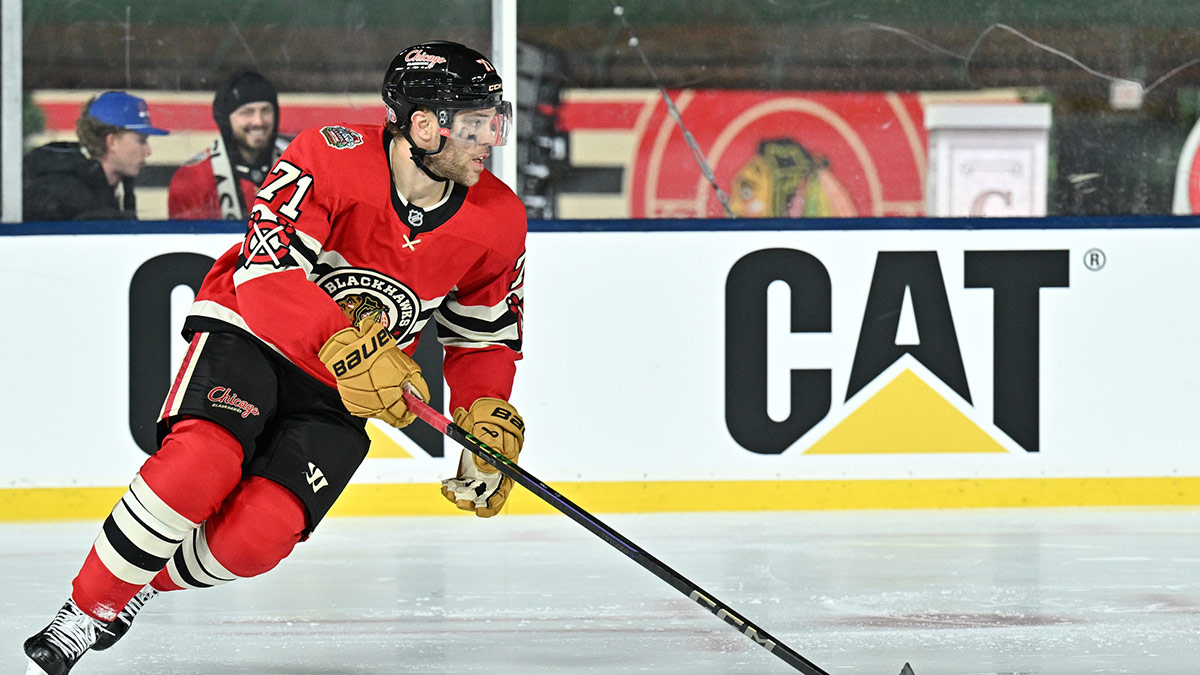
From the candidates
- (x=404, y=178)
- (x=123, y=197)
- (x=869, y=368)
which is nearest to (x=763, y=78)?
(x=869, y=368)

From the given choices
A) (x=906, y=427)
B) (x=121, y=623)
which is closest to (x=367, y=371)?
(x=121, y=623)

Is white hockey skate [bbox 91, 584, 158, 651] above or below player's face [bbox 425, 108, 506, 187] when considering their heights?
below

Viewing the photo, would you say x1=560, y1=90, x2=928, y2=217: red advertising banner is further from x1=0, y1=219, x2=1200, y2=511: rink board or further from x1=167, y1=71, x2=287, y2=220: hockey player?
x1=167, y1=71, x2=287, y2=220: hockey player

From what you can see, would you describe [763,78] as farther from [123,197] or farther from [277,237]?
[277,237]

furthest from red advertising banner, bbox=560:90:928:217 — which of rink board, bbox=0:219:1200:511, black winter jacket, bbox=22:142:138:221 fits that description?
black winter jacket, bbox=22:142:138:221

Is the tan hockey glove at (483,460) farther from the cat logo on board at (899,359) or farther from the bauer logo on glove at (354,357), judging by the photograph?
the cat logo on board at (899,359)

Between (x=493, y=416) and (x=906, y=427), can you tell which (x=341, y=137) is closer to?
(x=493, y=416)

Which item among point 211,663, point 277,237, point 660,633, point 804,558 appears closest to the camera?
point 277,237

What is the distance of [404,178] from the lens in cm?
227

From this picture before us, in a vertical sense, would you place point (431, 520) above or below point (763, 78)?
below

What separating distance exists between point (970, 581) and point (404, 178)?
4.91 feet

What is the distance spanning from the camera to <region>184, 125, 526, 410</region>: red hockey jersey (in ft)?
7.08

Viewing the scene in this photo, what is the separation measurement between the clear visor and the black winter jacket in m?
2.05

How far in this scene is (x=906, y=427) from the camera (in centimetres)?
389
